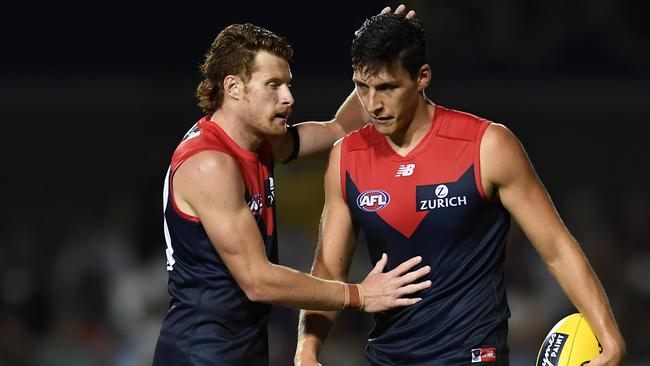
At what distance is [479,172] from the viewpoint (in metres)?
4.79

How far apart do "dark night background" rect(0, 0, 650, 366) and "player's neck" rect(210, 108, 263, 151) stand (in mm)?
4421

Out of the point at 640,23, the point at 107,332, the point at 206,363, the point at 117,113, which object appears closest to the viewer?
the point at 206,363

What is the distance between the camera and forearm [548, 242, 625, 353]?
473 cm

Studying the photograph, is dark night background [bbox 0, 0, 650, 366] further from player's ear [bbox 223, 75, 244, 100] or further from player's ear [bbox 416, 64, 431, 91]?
player's ear [bbox 416, 64, 431, 91]

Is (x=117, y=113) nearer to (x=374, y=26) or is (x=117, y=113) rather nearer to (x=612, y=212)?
(x=612, y=212)

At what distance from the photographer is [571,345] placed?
4848 mm

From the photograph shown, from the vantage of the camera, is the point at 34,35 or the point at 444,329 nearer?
the point at 444,329

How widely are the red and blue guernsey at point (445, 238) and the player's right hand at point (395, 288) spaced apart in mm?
55

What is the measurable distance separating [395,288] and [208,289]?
0.82m

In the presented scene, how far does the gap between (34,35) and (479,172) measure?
22.6 feet

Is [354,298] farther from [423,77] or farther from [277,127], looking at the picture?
[423,77]

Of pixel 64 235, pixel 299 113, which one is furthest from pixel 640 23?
pixel 64 235

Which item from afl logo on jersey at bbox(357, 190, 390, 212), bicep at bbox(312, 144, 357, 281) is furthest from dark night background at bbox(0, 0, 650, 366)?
afl logo on jersey at bbox(357, 190, 390, 212)

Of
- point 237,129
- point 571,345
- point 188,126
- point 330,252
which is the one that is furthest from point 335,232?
point 188,126
